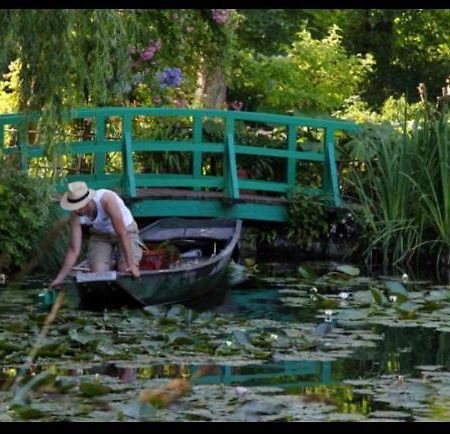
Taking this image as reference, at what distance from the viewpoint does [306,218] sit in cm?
1802

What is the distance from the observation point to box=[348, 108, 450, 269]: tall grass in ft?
54.9

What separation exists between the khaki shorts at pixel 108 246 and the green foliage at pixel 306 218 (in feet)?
17.7

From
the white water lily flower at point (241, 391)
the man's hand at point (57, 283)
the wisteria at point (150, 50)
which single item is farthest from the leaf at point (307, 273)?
the white water lily flower at point (241, 391)

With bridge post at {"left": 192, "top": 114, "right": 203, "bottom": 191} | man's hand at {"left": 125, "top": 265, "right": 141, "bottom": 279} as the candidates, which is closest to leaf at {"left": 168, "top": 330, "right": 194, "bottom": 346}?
man's hand at {"left": 125, "top": 265, "right": 141, "bottom": 279}

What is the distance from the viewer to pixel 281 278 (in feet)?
50.6

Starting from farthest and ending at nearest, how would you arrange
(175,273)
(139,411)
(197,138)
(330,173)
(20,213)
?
(330,173) < (197,138) < (20,213) < (175,273) < (139,411)

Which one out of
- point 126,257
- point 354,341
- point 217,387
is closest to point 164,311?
point 126,257

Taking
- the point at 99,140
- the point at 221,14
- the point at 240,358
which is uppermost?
the point at 221,14

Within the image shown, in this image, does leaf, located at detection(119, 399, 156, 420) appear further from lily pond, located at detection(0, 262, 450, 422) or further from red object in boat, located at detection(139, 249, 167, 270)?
red object in boat, located at detection(139, 249, 167, 270)

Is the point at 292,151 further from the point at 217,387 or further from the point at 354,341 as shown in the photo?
the point at 217,387

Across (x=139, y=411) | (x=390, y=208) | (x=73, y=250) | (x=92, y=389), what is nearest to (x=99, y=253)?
(x=73, y=250)

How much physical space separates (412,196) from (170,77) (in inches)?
131

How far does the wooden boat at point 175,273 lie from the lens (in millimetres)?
12094

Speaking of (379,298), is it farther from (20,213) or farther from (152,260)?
(20,213)
